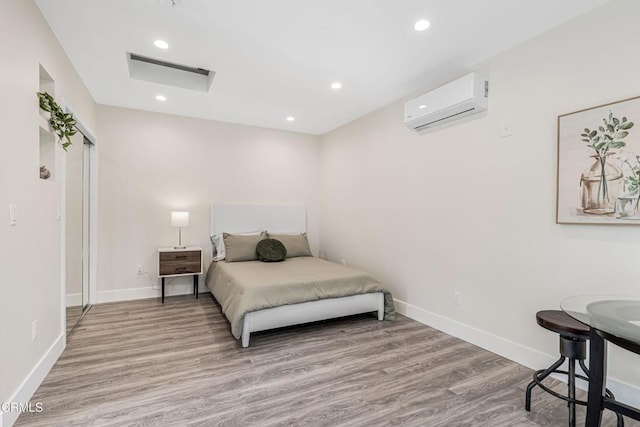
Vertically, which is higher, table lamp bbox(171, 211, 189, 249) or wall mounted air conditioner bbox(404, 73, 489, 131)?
wall mounted air conditioner bbox(404, 73, 489, 131)

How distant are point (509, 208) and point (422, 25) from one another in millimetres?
1659

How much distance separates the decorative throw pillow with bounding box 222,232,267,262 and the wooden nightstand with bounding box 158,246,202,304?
0.38 metres

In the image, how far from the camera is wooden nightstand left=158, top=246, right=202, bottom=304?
4.09m

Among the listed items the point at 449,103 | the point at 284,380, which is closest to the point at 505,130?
the point at 449,103

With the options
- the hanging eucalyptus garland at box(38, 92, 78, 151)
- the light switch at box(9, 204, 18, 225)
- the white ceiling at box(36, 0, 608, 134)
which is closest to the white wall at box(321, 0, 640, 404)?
the white ceiling at box(36, 0, 608, 134)

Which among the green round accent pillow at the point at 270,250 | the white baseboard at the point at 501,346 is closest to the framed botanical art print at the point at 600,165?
the white baseboard at the point at 501,346

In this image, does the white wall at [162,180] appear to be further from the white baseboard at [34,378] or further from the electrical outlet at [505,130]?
the electrical outlet at [505,130]

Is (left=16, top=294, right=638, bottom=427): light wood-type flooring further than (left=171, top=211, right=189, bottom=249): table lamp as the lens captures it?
No

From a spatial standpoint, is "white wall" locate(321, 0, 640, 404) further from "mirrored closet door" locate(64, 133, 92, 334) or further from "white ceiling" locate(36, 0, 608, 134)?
"mirrored closet door" locate(64, 133, 92, 334)

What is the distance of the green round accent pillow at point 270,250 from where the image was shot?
434 cm

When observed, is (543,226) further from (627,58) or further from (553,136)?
(627,58)

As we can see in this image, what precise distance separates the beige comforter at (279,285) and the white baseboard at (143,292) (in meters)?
0.68

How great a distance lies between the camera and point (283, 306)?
10.1 feet

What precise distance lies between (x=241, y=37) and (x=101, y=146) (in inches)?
112
